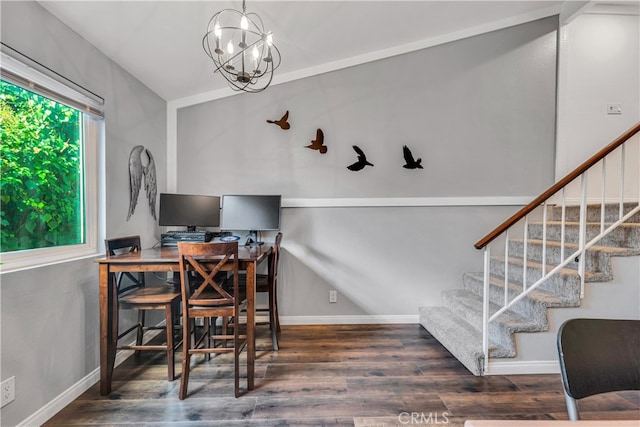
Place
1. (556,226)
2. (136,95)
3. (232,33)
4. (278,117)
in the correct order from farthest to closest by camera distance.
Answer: (278,117)
(556,226)
(136,95)
(232,33)

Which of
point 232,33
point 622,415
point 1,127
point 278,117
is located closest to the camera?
point 1,127

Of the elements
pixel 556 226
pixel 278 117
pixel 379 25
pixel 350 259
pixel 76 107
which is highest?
pixel 379 25

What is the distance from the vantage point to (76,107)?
198 cm

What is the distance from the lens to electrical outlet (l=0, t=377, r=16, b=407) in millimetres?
1500

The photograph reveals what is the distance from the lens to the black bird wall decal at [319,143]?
125 inches

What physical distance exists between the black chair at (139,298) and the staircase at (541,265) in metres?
2.15

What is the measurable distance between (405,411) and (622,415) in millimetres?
1268

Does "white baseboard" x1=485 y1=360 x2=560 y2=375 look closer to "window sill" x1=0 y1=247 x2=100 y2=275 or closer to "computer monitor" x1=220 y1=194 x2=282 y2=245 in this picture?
"computer monitor" x1=220 y1=194 x2=282 y2=245

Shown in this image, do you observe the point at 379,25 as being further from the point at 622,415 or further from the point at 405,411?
the point at 622,415

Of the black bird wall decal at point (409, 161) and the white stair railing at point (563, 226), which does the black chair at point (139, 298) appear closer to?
the white stair railing at point (563, 226)

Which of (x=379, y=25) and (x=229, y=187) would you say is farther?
(x=229, y=187)

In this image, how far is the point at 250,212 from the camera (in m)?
3.01

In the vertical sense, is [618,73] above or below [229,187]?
above

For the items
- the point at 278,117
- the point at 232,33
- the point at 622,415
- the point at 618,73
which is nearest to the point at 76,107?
the point at 232,33
